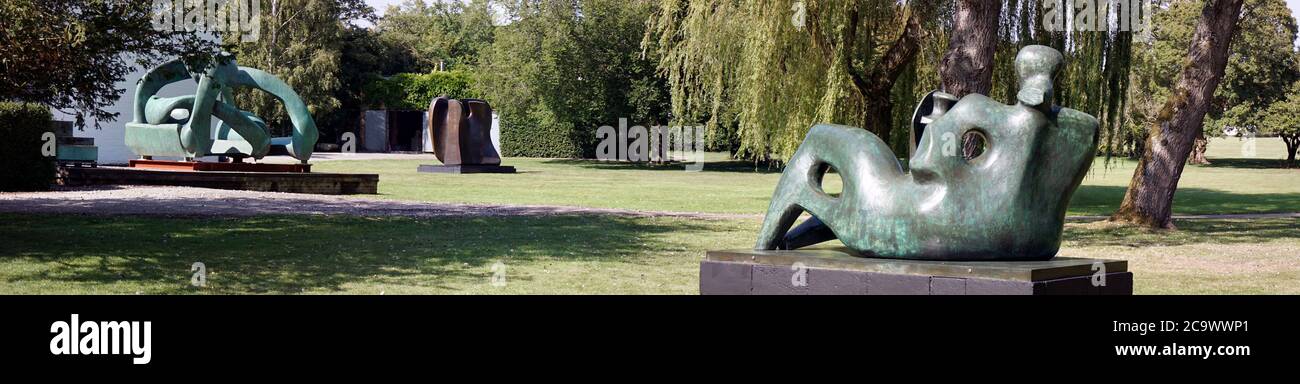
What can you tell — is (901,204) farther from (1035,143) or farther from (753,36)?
(753,36)

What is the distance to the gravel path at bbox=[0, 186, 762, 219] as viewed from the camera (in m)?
17.1

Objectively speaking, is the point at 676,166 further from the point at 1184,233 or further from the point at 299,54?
the point at 1184,233

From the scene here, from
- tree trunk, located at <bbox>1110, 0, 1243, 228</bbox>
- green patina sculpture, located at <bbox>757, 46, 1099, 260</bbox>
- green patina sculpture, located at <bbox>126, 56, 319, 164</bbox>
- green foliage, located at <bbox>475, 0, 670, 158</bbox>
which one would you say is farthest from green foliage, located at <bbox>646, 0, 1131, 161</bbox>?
green foliage, located at <bbox>475, 0, 670, 158</bbox>

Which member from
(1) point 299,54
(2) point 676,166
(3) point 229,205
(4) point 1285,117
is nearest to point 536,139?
(1) point 299,54

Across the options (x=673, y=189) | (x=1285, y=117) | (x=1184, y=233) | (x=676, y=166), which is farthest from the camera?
(x=1285, y=117)

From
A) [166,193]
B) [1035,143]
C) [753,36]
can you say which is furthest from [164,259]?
[753,36]

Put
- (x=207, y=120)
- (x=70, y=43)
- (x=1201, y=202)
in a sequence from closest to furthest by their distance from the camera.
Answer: (x=70, y=43), (x=207, y=120), (x=1201, y=202)

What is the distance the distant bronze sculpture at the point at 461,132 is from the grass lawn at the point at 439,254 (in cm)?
1982

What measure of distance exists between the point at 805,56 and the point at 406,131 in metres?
45.7

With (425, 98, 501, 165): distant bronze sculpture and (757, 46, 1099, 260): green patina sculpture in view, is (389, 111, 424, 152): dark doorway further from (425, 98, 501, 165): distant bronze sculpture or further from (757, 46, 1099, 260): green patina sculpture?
(757, 46, 1099, 260): green patina sculpture

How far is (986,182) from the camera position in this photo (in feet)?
25.4

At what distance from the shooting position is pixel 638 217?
18.5m

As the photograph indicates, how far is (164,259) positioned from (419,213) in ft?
22.0

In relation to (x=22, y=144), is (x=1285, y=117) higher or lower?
higher
